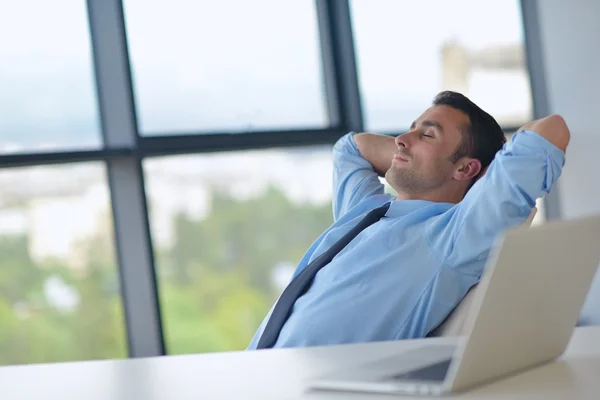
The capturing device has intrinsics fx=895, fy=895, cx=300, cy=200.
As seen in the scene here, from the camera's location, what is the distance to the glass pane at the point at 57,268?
3.39m

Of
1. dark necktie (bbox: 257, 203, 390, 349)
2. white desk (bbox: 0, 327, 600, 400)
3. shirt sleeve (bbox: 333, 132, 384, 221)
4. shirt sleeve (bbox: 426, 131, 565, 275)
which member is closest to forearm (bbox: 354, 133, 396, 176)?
A: shirt sleeve (bbox: 333, 132, 384, 221)

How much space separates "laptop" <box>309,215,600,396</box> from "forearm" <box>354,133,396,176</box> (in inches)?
61.9

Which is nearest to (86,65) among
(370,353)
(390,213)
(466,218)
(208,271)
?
(208,271)

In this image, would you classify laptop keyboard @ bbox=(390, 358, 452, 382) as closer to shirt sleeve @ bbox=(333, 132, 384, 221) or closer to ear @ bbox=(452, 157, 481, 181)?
ear @ bbox=(452, 157, 481, 181)

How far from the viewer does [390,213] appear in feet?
7.18

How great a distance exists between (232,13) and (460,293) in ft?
7.74

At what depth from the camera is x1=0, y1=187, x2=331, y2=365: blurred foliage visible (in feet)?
11.2

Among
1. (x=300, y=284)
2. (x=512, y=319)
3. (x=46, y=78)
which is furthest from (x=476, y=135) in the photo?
(x=46, y=78)

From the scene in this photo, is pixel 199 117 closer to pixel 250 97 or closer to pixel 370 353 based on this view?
pixel 250 97

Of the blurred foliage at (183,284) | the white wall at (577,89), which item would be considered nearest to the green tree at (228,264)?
the blurred foliage at (183,284)

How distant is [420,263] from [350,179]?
0.68 metres

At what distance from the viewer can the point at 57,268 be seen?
3.47m

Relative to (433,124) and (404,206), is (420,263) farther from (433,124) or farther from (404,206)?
(433,124)

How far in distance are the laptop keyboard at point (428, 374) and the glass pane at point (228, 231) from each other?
278cm
